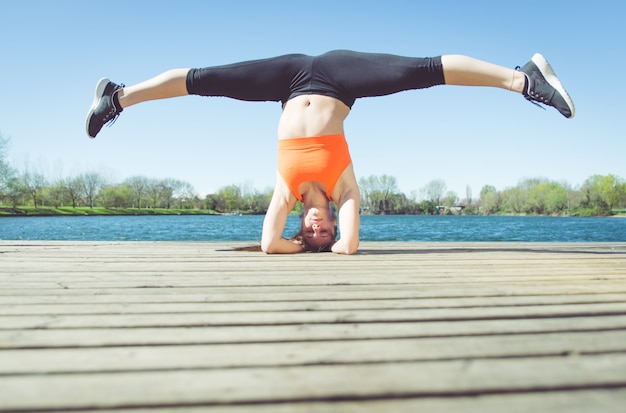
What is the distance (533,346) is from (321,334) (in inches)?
31.1

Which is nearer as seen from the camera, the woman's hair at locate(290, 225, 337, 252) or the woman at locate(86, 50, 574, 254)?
the woman at locate(86, 50, 574, 254)

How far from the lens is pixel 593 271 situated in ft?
10.5

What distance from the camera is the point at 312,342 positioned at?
5.36 ft

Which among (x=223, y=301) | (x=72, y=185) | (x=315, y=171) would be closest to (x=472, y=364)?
(x=223, y=301)

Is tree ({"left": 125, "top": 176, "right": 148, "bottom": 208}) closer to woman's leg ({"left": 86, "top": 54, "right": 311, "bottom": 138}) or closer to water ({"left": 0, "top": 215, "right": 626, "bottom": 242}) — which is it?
water ({"left": 0, "top": 215, "right": 626, "bottom": 242})

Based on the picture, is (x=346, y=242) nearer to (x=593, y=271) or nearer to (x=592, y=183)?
(x=593, y=271)

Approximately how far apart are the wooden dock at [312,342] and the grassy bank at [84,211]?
68351 mm

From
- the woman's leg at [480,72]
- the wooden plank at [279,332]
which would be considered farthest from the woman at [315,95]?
the wooden plank at [279,332]

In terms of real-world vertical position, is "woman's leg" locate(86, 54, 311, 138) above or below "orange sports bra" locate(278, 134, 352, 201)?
above

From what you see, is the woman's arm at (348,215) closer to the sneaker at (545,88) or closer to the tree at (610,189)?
the sneaker at (545,88)

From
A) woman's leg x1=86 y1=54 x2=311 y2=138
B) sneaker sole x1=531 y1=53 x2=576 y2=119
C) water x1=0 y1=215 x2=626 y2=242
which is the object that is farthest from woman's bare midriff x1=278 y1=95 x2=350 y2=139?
water x1=0 y1=215 x2=626 y2=242

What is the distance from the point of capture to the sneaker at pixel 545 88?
4.05 m

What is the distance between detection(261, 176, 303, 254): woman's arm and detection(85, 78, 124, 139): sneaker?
211cm

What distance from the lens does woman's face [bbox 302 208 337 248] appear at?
4.79 m
